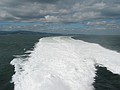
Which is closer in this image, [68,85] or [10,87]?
[68,85]

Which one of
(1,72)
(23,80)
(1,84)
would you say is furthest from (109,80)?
(1,72)

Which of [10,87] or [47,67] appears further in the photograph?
[47,67]

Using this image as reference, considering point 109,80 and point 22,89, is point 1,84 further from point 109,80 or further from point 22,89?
point 109,80

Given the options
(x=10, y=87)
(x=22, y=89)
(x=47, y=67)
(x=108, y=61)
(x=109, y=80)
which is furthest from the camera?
(x=108, y=61)

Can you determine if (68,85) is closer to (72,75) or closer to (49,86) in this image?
(49,86)

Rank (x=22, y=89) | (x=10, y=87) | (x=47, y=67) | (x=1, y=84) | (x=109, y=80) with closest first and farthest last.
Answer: (x=22, y=89) → (x=10, y=87) → (x=1, y=84) → (x=109, y=80) → (x=47, y=67)

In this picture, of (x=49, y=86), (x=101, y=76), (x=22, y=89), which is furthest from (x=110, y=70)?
(x=22, y=89)

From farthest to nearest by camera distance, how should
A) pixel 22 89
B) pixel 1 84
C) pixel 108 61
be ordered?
1. pixel 108 61
2. pixel 1 84
3. pixel 22 89

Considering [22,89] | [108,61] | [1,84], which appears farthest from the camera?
[108,61]
